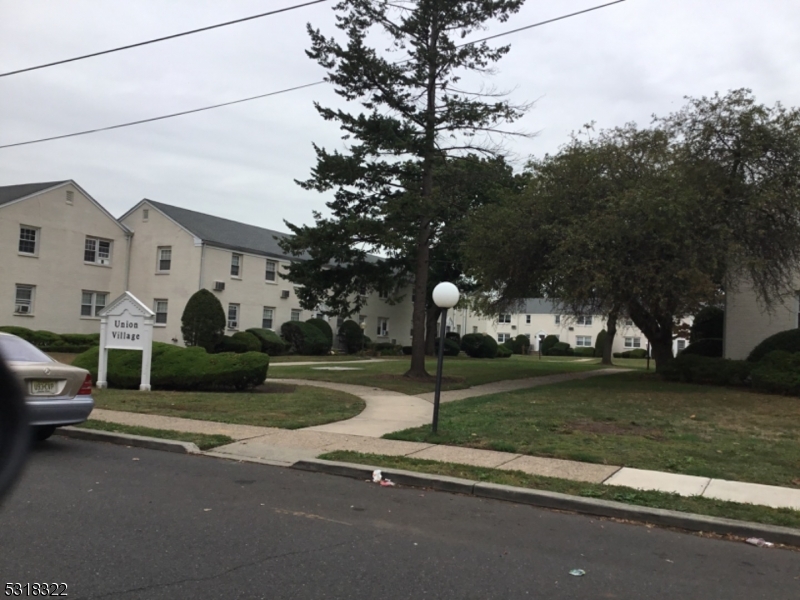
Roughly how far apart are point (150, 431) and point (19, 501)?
12.5 feet

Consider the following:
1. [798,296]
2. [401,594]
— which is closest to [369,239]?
[798,296]

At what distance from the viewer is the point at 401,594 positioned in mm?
4281

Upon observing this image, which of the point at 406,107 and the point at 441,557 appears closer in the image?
the point at 441,557

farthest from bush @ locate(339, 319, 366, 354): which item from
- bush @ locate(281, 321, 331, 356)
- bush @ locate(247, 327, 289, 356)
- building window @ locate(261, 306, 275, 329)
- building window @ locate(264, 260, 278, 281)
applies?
bush @ locate(247, 327, 289, 356)

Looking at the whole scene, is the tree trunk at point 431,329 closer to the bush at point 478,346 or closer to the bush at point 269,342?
the bush at point 478,346

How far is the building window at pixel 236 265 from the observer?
36438 mm

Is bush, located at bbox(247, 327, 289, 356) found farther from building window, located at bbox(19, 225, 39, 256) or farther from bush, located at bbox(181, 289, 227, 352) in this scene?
building window, located at bbox(19, 225, 39, 256)

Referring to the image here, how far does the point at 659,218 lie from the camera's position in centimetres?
1502

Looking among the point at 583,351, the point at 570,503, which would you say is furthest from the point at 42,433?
the point at 583,351

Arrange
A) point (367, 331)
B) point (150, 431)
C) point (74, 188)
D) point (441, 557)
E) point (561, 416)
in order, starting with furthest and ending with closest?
point (367, 331), point (74, 188), point (561, 416), point (150, 431), point (441, 557)

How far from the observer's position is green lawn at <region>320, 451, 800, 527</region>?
20.6ft

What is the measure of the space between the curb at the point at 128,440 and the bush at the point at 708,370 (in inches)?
618

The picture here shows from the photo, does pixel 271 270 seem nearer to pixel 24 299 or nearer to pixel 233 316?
pixel 233 316

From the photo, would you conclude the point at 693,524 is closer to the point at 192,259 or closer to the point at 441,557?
the point at 441,557
